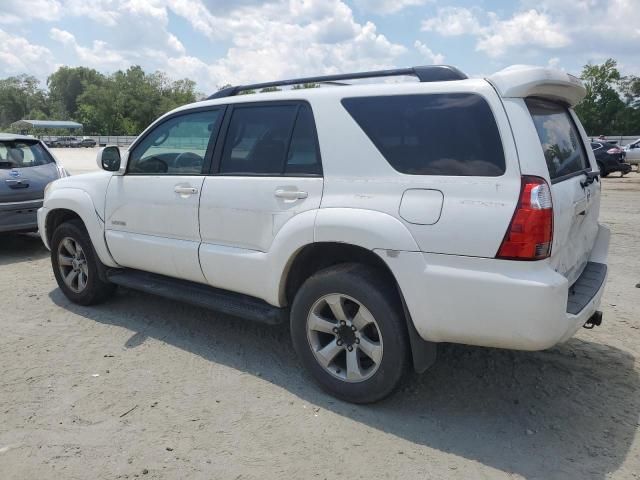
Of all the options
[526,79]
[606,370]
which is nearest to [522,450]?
[606,370]

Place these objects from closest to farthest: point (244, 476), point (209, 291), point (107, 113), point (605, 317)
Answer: point (244, 476), point (209, 291), point (605, 317), point (107, 113)

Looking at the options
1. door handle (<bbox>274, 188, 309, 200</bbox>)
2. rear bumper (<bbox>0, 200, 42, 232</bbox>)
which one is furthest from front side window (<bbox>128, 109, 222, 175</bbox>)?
rear bumper (<bbox>0, 200, 42, 232</bbox>)

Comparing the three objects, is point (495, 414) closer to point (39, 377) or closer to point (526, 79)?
point (526, 79)

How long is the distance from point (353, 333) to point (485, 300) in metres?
0.87

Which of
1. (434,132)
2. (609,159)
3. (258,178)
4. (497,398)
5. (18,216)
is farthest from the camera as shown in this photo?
(609,159)

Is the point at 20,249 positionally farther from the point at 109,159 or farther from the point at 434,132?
the point at 434,132

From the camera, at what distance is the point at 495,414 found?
336 centimetres

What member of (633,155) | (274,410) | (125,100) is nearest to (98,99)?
(125,100)

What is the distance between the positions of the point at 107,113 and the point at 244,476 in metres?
121

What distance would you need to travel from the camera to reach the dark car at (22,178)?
24.7ft

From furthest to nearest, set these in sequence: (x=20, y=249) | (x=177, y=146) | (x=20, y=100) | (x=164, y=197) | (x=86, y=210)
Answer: (x=20, y=100), (x=20, y=249), (x=86, y=210), (x=177, y=146), (x=164, y=197)

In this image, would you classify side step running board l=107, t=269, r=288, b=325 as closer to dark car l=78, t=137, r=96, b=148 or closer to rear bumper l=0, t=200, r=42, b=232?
rear bumper l=0, t=200, r=42, b=232

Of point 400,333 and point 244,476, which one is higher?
point 400,333

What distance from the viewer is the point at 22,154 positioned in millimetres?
8258
